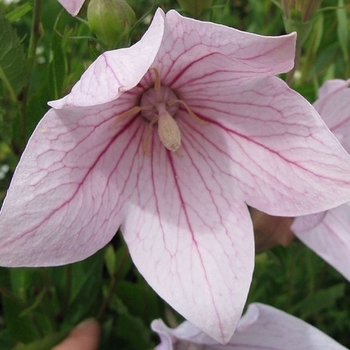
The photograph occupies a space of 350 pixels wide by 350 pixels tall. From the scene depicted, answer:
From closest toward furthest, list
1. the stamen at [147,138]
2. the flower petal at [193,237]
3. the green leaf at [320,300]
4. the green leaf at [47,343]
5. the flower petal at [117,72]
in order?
the flower petal at [117,72], the flower petal at [193,237], the stamen at [147,138], the green leaf at [47,343], the green leaf at [320,300]

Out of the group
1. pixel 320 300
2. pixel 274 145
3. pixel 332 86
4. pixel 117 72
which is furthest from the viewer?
pixel 320 300

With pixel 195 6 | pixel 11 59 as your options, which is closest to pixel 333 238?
pixel 195 6

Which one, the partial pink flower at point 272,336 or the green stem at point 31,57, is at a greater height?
the green stem at point 31,57

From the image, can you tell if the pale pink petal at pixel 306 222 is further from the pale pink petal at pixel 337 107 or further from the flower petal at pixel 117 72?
the flower petal at pixel 117 72

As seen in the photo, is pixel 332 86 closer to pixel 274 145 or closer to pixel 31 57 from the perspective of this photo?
pixel 274 145

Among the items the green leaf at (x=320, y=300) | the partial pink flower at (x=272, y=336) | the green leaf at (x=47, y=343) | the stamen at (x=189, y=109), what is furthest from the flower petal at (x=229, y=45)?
the green leaf at (x=320, y=300)

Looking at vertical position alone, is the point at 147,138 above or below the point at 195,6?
below

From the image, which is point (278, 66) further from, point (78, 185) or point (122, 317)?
point (122, 317)
